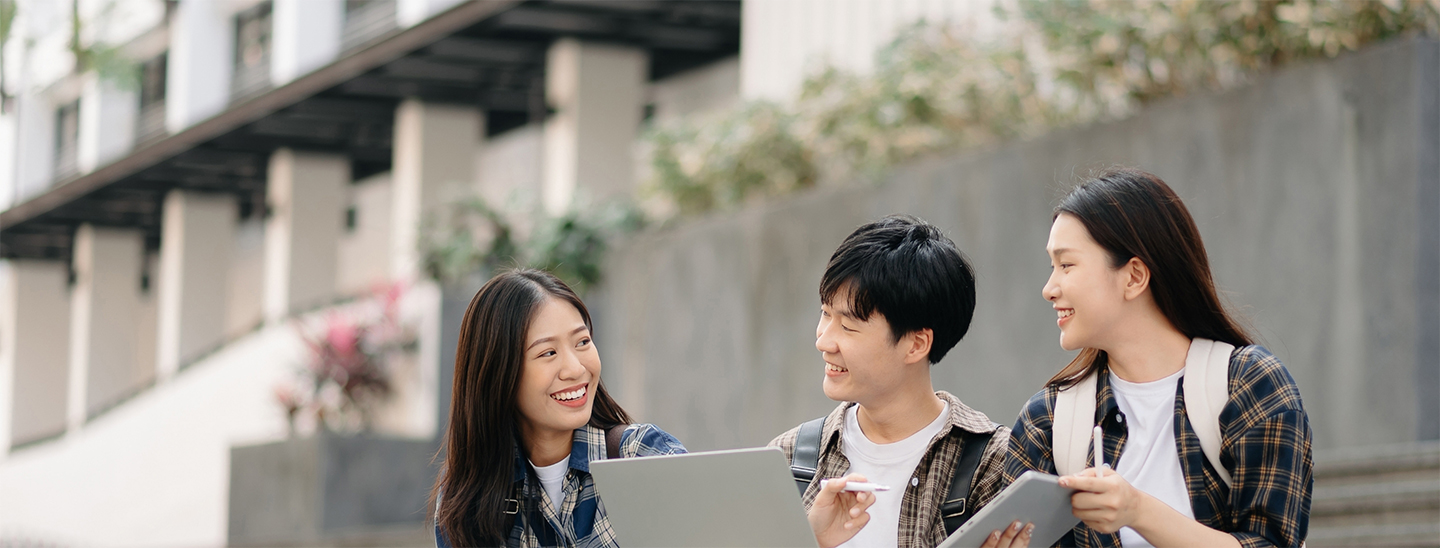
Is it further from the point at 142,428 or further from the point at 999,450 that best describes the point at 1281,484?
the point at 142,428

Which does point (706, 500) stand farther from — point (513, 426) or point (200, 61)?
point (200, 61)

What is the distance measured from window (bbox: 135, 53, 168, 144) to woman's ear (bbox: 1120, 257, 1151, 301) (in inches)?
864

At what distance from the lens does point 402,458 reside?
1054 centimetres

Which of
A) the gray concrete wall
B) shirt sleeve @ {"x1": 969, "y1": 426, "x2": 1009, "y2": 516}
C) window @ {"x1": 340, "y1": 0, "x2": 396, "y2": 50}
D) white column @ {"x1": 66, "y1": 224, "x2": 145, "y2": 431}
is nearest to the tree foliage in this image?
the gray concrete wall

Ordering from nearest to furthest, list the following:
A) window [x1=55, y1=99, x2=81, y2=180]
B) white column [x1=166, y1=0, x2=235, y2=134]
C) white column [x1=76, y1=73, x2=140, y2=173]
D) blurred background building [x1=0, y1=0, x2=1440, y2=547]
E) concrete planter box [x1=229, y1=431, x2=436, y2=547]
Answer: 1. blurred background building [x1=0, y1=0, x2=1440, y2=547]
2. concrete planter box [x1=229, y1=431, x2=436, y2=547]
3. white column [x1=166, y1=0, x2=235, y2=134]
4. white column [x1=76, y1=73, x2=140, y2=173]
5. window [x1=55, y1=99, x2=81, y2=180]

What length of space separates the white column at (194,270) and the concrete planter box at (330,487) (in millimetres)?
10434

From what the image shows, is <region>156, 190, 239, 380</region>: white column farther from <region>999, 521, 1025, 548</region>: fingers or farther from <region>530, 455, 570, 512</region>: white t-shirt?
<region>999, 521, 1025, 548</region>: fingers

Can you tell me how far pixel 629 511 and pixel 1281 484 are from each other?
100 centimetres

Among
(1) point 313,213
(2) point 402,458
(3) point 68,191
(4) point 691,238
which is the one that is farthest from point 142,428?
(4) point 691,238

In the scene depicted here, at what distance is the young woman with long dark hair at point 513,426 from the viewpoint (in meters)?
2.58

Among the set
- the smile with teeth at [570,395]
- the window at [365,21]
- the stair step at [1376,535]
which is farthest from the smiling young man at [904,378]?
the window at [365,21]

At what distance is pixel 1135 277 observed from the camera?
89.4 inches

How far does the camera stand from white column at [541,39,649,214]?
45.6 ft

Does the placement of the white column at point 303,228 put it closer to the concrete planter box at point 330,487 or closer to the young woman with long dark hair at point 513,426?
the concrete planter box at point 330,487
